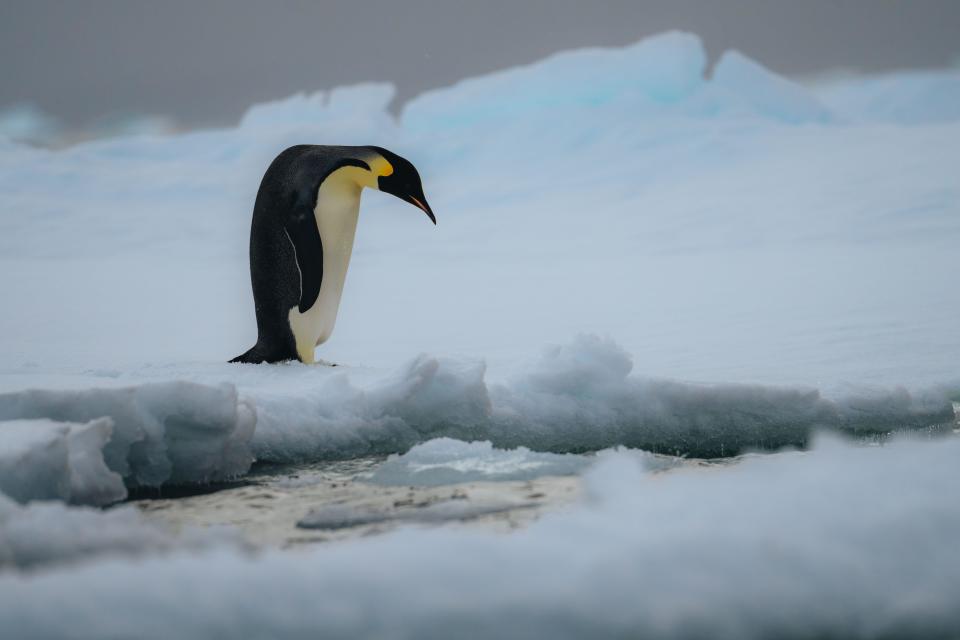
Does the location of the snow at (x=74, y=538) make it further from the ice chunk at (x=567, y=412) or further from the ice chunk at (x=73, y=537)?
the ice chunk at (x=567, y=412)

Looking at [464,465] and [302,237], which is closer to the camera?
[464,465]

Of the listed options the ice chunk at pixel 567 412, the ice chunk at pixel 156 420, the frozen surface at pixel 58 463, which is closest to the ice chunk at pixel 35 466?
the frozen surface at pixel 58 463

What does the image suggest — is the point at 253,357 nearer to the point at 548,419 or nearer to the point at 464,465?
the point at 548,419

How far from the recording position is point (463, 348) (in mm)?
5883

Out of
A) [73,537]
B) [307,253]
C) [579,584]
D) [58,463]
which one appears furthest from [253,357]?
[579,584]

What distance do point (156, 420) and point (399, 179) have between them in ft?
6.54

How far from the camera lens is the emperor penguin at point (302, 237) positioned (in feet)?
13.1

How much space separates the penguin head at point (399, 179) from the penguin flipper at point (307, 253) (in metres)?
0.39

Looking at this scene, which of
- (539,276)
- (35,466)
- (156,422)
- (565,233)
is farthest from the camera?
(565,233)

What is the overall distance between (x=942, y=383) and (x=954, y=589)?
2.20 meters

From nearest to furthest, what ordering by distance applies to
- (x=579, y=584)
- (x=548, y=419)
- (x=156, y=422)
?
(x=579, y=584), (x=156, y=422), (x=548, y=419)

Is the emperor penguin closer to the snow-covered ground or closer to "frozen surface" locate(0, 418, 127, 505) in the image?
the snow-covered ground

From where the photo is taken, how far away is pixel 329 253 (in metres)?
4.12

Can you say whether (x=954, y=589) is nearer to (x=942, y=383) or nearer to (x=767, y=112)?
(x=942, y=383)
